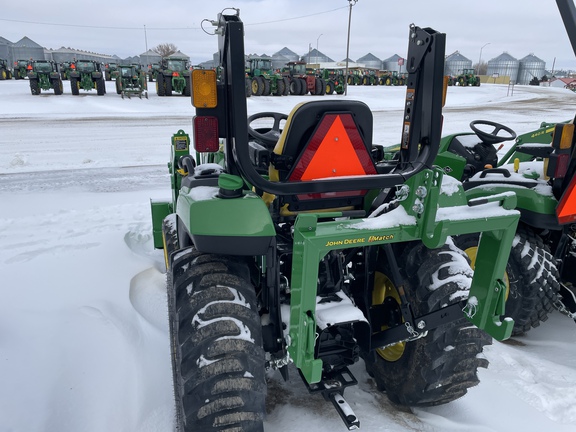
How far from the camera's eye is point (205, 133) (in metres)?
2.19

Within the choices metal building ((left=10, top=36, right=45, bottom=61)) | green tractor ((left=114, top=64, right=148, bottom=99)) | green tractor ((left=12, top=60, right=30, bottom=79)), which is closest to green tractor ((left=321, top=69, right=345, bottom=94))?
green tractor ((left=114, top=64, right=148, bottom=99))

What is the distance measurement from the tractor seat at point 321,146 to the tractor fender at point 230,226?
1.38 feet

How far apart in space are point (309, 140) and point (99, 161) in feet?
27.3

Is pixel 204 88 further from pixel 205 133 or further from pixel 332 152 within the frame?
pixel 332 152

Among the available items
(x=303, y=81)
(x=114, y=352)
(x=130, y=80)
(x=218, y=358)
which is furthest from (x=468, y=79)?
(x=218, y=358)

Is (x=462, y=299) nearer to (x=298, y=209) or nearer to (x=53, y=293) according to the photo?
(x=298, y=209)

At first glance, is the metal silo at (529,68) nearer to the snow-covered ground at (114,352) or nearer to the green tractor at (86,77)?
the green tractor at (86,77)

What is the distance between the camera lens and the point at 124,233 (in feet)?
17.7

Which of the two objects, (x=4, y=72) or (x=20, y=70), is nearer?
(x=20, y=70)

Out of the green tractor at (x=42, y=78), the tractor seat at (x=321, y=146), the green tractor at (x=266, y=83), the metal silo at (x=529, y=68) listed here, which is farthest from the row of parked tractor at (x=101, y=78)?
the metal silo at (x=529, y=68)

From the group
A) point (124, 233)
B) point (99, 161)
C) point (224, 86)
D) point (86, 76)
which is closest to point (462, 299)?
point (224, 86)

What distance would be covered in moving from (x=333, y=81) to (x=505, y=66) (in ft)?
180

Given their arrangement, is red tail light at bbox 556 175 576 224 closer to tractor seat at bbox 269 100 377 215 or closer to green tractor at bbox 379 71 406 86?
tractor seat at bbox 269 100 377 215

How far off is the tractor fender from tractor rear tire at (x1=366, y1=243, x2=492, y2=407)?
0.89 meters
